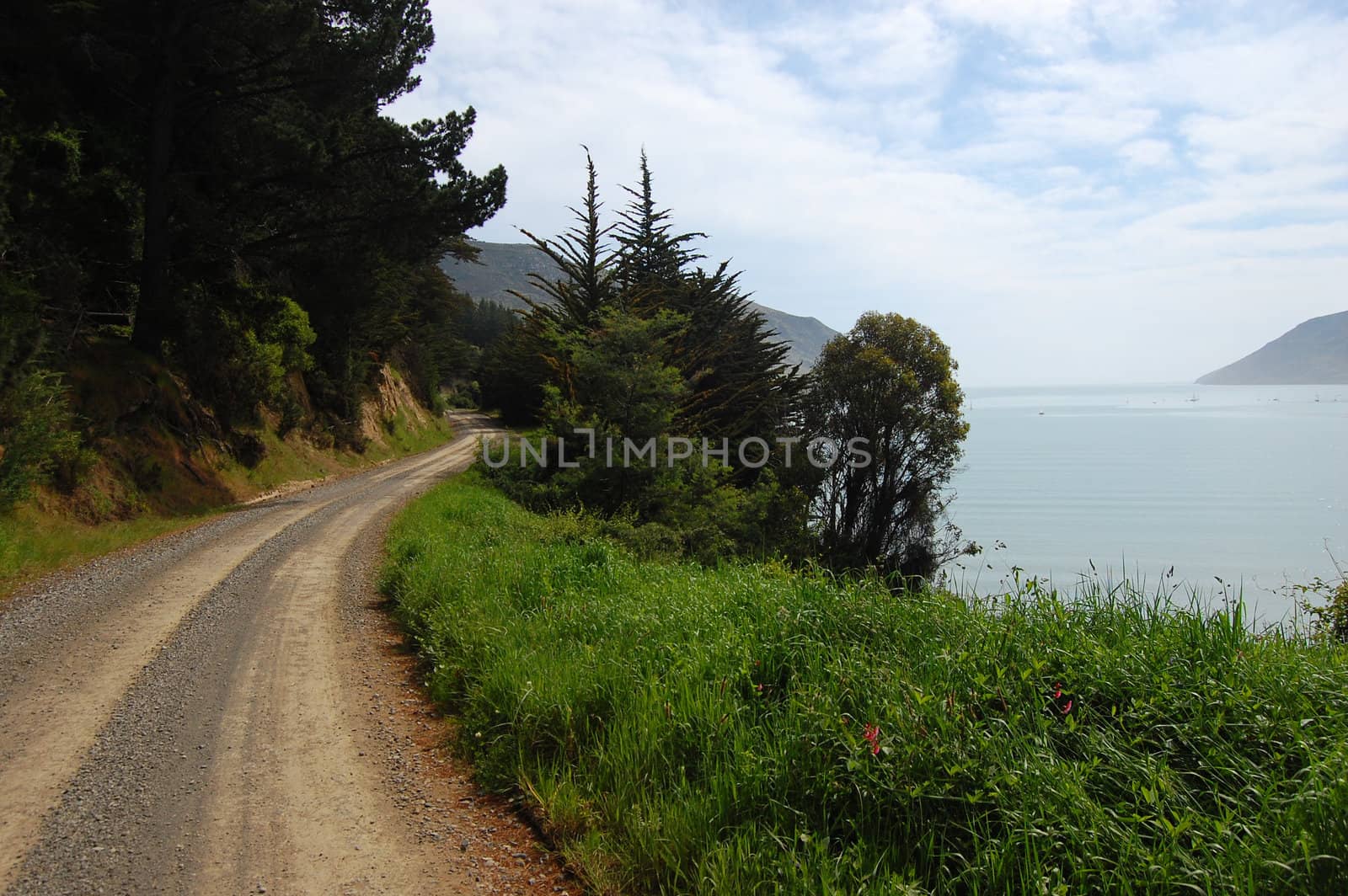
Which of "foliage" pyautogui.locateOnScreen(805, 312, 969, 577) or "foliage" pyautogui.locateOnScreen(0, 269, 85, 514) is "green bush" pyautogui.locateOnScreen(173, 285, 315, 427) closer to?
"foliage" pyautogui.locateOnScreen(0, 269, 85, 514)

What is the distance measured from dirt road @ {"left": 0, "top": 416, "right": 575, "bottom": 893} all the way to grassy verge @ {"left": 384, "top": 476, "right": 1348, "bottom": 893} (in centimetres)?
51

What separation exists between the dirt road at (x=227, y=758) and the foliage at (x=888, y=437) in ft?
72.5

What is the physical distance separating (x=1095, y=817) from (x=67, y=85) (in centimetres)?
2114

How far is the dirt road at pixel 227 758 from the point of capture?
340 centimetres

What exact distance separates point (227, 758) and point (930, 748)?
13.7ft

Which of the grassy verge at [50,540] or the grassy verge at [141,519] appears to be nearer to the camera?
the grassy verge at [50,540]

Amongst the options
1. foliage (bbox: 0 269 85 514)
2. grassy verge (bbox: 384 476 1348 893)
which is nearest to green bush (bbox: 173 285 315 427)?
foliage (bbox: 0 269 85 514)

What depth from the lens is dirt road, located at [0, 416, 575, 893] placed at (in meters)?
3.40

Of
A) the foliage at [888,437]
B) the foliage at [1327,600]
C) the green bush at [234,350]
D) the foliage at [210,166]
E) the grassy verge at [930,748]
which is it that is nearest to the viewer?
the grassy verge at [930,748]

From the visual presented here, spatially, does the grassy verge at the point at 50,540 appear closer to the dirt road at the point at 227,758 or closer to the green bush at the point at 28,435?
the green bush at the point at 28,435

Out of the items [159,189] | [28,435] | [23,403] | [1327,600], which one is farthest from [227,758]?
[159,189]

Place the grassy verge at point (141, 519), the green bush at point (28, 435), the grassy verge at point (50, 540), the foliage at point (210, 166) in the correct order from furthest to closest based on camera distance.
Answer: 1. the foliage at point (210, 166)
2. the green bush at point (28, 435)
3. the grassy verge at point (141, 519)
4. the grassy verge at point (50, 540)

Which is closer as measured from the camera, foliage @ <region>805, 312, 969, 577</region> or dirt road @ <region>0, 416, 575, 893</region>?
dirt road @ <region>0, 416, 575, 893</region>

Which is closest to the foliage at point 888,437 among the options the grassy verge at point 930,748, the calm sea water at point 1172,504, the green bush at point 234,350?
the calm sea water at point 1172,504
